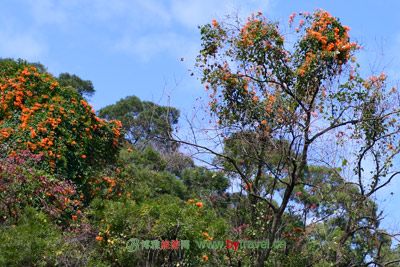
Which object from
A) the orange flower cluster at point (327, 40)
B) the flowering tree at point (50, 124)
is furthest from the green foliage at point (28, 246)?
the orange flower cluster at point (327, 40)

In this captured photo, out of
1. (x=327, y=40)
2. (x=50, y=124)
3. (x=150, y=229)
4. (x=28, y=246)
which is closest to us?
(x=28, y=246)

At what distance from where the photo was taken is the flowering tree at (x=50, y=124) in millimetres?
10930

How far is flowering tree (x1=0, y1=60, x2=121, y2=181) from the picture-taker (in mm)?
10930

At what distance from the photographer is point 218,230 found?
8539 millimetres

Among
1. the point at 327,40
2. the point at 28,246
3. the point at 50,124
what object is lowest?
the point at 28,246

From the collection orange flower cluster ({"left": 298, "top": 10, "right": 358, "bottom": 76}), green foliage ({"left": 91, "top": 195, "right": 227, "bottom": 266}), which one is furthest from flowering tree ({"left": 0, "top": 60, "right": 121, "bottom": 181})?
orange flower cluster ({"left": 298, "top": 10, "right": 358, "bottom": 76})

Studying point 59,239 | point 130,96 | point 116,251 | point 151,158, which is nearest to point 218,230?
point 116,251

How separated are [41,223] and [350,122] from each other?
15.1 ft

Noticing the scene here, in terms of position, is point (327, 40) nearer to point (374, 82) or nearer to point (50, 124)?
point (374, 82)

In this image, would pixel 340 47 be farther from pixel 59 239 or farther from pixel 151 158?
pixel 151 158

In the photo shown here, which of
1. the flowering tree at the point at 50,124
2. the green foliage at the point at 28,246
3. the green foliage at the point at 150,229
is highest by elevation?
the flowering tree at the point at 50,124

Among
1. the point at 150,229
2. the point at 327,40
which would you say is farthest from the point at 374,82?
the point at 150,229

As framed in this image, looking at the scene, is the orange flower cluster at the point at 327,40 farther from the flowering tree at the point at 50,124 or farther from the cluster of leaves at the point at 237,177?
the flowering tree at the point at 50,124

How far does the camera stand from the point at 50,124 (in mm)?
11336
